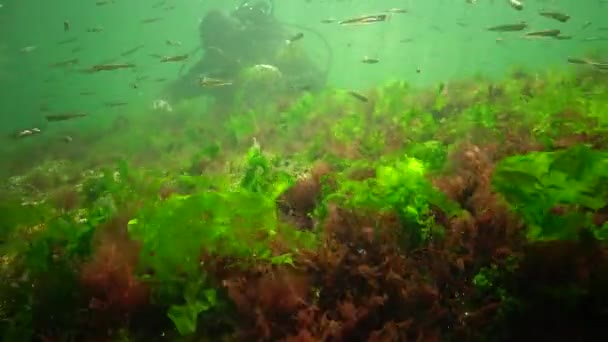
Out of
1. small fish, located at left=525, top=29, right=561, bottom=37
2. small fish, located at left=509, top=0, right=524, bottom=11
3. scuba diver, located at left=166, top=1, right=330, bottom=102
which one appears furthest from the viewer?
scuba diver, located at left=166, top=1, right=330, bottom=102

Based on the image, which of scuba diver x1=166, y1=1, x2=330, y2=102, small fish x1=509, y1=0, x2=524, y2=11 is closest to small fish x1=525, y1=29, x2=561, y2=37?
small fish x1=509, y1=0, x2=524, y2=11

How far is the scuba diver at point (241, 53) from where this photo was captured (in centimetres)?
2362

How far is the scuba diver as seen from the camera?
77.5ft

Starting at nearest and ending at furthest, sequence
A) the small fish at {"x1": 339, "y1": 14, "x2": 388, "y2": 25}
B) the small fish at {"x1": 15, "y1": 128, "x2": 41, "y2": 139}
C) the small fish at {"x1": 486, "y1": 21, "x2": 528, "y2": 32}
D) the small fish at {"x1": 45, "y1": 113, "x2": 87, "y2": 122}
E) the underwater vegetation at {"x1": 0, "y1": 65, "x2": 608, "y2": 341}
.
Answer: the underwater vegetation at {"x1": 0, "y1": 65, "x2": 608, "y2": 341}
the small fish at {"x1": 486, "y1": 21, "x2": 528, "y2": 32}
the small fish at {"x1": 45, "y1": 113, "x2": 87, "y2": 122}
the small fish at {"x1": 339, "y1": 14, "x2": 388, "y2": 25}
the small fish at {"x1": 15, "y1": 128, "x2": 41, "y2": 139}

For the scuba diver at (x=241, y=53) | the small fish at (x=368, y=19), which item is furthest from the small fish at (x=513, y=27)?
the scuba diver at (x=241, y=53)

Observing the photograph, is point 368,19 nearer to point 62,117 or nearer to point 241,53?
point 62,117

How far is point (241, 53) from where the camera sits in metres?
24.9

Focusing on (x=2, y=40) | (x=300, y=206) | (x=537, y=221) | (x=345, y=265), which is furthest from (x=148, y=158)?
(x=2, y=40)

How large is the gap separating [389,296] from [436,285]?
42 cm

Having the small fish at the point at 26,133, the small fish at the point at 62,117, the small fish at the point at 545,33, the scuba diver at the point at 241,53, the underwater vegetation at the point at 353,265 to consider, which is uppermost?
the small fish at the point at 545,33

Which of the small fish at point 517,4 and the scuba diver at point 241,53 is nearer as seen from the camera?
the small fish at point 517,4

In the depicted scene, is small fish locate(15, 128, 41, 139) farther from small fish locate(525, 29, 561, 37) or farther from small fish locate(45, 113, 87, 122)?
small fish locate(525, 29, 561, 37)

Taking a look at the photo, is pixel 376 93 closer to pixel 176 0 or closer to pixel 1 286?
pixel 1 286

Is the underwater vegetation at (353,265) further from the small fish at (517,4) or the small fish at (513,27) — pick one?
the small fish at (517,4)
